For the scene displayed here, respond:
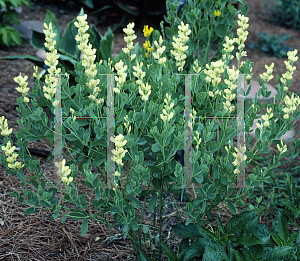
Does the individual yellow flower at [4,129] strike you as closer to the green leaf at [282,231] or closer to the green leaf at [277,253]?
the green leaf at [277,253]

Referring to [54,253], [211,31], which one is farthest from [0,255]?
[211,31]

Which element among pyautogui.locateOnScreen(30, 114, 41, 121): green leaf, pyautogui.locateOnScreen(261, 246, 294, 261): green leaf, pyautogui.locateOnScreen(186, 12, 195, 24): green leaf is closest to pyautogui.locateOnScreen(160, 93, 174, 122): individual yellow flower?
pyautogui.locateOnScreen(30, 114, 41, 121): green leaf

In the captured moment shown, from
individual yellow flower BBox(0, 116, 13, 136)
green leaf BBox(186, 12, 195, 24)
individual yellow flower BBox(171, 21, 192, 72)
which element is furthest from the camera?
green leaf BBox(186, 12, 195, 24)

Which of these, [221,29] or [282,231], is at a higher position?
[221,29]

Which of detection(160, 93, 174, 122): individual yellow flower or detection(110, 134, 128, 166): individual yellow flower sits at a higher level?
detection(160, 93, 174, 122): individual yellow flower

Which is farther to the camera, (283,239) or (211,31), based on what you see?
(211,31)

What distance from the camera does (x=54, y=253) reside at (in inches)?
65.5

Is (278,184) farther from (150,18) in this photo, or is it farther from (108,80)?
(150,18)

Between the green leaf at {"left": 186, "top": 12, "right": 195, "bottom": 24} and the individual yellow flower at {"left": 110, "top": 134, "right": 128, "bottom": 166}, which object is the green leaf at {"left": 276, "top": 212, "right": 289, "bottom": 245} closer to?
the individual yellow flower at {"left": 110, "top": 134, "right": 128, "bottom": 166}

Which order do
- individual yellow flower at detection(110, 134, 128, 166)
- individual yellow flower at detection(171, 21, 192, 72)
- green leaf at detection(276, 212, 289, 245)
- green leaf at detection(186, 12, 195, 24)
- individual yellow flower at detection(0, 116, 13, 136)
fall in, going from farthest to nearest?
1. green leaf at detection(186, 12, 195, 24)
2. green leaf at detection(276, 212, 289, 245)
3. individual yellow flower at detection(171, 21, 192, 72)
4. individual yellow flower at detection(0, 116, 13, 136)
5. individual yellow flower at detection(110, 134, 128, 166)

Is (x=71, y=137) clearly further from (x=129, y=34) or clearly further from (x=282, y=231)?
(x=282, y=231)

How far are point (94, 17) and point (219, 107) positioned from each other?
5.05 meters

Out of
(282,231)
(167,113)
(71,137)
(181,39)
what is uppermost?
(181,39)

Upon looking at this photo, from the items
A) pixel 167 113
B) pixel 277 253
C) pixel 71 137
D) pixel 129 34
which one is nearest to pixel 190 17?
pixel 129 34
